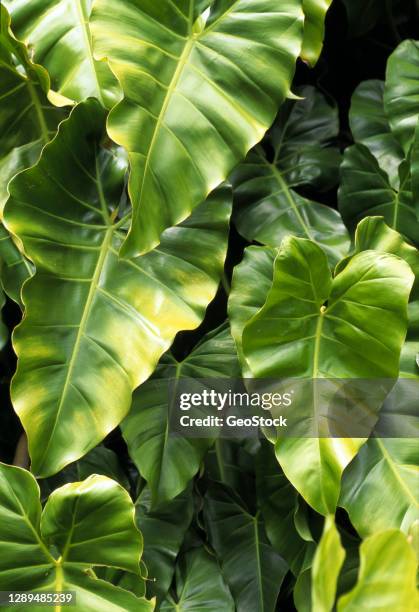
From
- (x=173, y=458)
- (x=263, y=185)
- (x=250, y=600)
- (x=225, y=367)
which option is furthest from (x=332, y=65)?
(x=250, y=600)

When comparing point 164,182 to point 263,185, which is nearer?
point 164,182

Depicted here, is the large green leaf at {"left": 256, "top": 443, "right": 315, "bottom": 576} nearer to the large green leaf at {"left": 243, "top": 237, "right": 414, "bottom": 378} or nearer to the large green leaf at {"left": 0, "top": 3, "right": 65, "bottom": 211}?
the large green leaf at {"left": 243, "top": 237, "right": 414, "bottom": 378}

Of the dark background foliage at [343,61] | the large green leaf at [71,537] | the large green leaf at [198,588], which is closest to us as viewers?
the large green leaf at [71,537]

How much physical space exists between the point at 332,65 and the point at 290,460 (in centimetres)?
112

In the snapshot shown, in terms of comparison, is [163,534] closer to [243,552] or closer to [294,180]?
[243,552]

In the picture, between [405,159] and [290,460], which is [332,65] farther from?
[290,460]

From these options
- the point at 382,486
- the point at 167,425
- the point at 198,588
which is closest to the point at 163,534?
the point at 198,588

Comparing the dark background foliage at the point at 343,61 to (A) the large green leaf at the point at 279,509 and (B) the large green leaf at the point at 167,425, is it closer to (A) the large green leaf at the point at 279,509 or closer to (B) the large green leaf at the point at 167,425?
(B) the large green leaf at the point at 167,425

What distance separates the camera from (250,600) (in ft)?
3.84

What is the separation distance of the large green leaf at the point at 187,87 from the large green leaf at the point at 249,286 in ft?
0.54

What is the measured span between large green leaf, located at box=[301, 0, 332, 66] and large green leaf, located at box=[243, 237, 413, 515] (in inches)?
14.0

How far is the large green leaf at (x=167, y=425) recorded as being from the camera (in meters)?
1.06

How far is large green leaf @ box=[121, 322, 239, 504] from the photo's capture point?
106 cm

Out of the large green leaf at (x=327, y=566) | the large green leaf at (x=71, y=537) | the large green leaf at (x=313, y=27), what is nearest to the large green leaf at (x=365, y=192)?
the large green leaf at (x=313, y=27)
